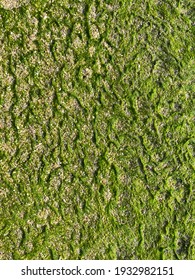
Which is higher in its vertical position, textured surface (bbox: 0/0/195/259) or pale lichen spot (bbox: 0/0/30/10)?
pale lichen spot (bbox: 0/0/30/10)

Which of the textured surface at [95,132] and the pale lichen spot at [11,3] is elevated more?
the pale lichen spot at [11,3]

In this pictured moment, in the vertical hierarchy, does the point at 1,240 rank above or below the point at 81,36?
below

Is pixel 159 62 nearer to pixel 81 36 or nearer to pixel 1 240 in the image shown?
pixel 81 36

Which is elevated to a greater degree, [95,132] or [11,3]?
[11,3]
